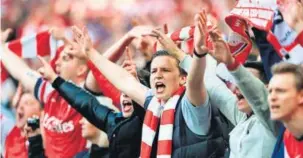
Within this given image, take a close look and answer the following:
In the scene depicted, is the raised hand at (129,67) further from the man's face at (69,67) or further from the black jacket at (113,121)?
the man's face at (69,67)

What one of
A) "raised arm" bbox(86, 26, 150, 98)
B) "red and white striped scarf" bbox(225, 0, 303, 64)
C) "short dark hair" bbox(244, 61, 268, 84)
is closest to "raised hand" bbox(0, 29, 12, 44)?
"raised arm" bbox(86, 26, 150, 98)

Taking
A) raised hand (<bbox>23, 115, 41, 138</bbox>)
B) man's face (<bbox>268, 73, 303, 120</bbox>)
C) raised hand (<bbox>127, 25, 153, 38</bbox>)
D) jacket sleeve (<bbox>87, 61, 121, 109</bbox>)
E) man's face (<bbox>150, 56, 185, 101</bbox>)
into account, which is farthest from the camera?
raised hand (<bbox>23, 115, 41, 138</bbox>)

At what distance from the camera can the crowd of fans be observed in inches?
202

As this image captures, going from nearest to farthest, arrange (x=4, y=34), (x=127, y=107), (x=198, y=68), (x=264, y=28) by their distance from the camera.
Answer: (x=198, y=68), (x=264, y=28), (x=127, y=107), (x=4, y=34)

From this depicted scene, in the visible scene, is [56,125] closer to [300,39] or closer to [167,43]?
[167,43]

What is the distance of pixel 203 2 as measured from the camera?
7223 mm

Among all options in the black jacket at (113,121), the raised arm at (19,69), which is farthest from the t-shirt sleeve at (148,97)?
the raised arm at (19,69)

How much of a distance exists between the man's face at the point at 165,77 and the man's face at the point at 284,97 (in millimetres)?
1033

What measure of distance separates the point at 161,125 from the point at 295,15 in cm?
115

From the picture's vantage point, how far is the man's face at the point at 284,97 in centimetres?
486

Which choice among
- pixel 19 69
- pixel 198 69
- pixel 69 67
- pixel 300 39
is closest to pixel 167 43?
pixel 198 69

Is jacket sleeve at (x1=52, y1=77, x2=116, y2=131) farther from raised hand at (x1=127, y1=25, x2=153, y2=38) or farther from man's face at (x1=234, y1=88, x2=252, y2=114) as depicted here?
man's face at (x1=234, y1=88, x2=252, y2=114)

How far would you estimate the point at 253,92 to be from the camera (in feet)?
16.8

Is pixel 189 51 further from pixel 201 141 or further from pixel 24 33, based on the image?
pixel 24 33
